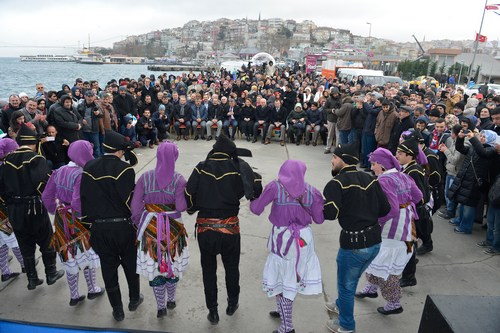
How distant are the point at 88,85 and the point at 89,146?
328 inches

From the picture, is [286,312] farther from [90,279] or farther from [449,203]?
[449,203]

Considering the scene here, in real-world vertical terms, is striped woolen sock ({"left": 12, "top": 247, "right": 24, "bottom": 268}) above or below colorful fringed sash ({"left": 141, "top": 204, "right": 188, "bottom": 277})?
below

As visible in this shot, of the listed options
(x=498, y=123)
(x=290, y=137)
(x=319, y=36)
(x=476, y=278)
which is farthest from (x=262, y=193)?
(x=319, y=36)

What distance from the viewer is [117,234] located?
3014 millimetres

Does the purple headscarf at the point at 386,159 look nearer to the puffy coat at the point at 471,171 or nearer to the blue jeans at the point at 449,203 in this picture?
the puffy coat at the point at 471,171

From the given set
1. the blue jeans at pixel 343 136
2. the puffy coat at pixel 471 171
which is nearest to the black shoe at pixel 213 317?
the puffy coat at pixel 471 171

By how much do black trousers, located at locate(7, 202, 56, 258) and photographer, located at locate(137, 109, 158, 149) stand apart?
20.0ft

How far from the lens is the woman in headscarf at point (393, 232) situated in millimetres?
3197

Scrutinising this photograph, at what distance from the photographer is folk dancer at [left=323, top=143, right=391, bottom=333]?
9.00ft

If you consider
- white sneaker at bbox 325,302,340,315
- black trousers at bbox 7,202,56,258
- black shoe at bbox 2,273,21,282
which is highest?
black trousers at bbox 7,202,56,258

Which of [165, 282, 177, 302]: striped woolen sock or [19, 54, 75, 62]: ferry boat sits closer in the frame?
[165, 282, 177, 302]: striped woolen sock

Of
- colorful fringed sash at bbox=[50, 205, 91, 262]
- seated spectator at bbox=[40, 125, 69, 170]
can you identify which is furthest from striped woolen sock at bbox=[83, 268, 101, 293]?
seated spectator at bbox=[40, 125, 69, 170]

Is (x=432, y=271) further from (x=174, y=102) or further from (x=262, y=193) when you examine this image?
(x=174, y=102)

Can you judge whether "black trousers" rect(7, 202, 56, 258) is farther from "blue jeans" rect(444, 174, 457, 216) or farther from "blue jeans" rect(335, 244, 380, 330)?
"blue jeans" rect(444, 174, 457, 216)
